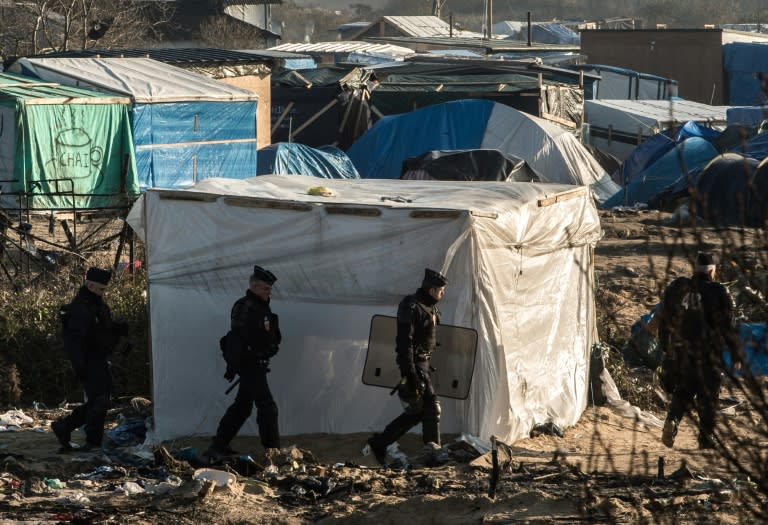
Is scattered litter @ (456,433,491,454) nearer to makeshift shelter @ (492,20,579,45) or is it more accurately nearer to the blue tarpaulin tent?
the blue tarpaulin tent

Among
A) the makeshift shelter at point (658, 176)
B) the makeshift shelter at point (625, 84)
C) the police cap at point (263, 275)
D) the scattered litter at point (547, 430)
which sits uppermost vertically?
the makeshift shelter at point (625, 84)

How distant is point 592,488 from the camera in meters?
Result: 7.36

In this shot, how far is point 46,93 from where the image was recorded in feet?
64.2

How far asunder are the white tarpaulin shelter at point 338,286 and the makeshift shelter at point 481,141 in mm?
14840

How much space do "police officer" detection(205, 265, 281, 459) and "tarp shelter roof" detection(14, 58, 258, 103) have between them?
12.8 metres

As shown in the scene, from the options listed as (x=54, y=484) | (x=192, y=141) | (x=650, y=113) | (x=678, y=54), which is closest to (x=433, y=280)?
(x=54, y=484)

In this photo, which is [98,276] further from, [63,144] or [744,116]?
[744,116]

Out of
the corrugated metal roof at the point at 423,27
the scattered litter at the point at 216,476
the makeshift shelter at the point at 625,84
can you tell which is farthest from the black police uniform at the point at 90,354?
the corrugated metal roof at the point at 423,27

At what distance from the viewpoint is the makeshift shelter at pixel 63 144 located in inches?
739

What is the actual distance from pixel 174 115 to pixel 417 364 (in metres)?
13.9

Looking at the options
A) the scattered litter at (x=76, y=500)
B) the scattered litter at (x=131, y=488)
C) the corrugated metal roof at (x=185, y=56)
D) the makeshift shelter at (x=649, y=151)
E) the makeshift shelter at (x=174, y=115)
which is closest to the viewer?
the scattered litter at (x=76, y=500)

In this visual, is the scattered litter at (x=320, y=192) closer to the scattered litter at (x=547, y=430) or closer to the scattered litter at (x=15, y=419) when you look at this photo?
the scattered litter at (x=547, y=430)

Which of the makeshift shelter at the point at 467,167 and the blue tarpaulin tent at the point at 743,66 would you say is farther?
the blue tarpaulin tent at the point at 743,66

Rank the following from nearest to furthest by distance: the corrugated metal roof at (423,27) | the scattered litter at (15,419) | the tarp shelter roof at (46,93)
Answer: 1. the scattered litter at (15,419)
2. the tarp shelter roof at (46,93)
3. the corrugated metal roof at (423,27)
